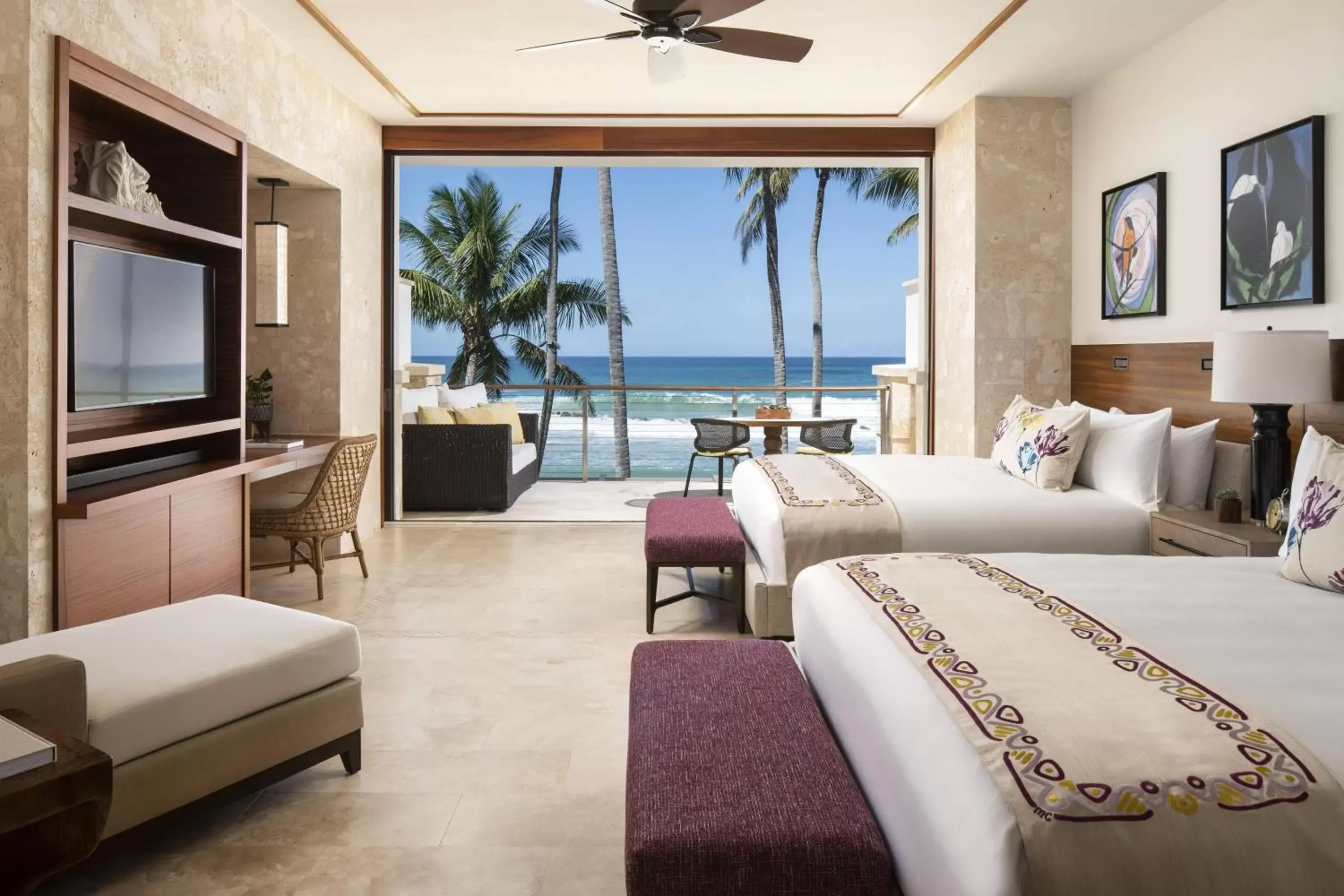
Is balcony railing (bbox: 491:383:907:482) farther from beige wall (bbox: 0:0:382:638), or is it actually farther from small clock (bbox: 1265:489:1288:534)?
small clock (bbox: 1265:489:1288:534)

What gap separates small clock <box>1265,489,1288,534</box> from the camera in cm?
321

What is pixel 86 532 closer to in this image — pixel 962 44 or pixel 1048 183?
pixel 962 44

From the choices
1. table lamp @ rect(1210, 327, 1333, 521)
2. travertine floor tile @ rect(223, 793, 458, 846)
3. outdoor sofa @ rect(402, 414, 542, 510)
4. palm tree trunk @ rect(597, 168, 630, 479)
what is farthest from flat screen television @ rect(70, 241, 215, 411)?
palm tree trunk @ rect(597, 168, 630, 479)

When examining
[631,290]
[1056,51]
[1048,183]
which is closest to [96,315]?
[1056,51]

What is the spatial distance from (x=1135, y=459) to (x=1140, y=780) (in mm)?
3008

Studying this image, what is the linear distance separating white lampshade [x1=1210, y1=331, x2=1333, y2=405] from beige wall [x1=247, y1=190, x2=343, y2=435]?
4671 mm

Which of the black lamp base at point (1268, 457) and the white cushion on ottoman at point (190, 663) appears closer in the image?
the white cushion on ottoman at point (190, 663)

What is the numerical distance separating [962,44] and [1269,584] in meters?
3.54

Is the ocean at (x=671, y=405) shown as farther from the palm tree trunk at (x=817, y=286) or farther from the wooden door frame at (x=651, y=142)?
the wooden door frame at (x=651, y=142)

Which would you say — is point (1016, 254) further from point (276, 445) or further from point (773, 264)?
point (773, 264)

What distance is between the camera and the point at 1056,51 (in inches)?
203

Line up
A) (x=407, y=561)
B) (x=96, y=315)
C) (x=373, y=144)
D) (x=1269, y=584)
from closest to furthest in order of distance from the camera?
(x=1269, y=584), (x=96, y=315), (x=407, y=561), (x=373, y=144)

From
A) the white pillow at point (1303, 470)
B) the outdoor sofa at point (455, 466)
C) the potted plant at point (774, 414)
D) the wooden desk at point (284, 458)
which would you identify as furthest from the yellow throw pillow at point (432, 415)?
the white pillow at point (1303, 470)

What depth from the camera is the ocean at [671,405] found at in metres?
16.0
